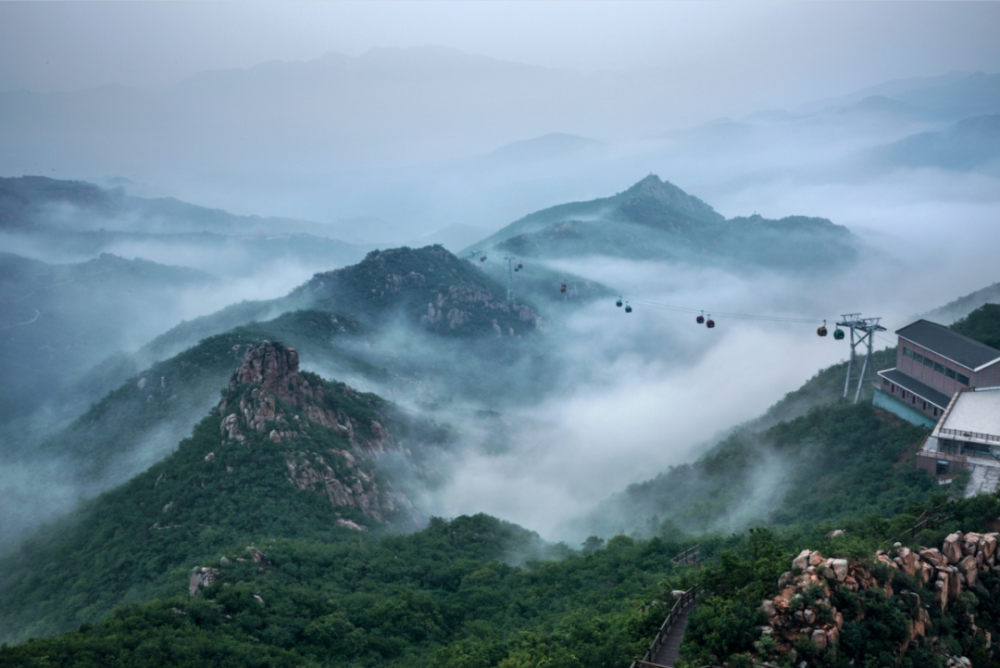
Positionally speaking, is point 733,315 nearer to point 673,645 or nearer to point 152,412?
point 152,412

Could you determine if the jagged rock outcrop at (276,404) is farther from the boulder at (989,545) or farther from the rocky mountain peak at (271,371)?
the boulder at (989,545)

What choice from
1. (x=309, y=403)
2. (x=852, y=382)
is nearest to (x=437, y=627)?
(x=309, y=403)

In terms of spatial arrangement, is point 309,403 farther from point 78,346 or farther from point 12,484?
point 78,346

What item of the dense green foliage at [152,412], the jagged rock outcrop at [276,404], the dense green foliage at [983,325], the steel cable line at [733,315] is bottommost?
the dense green foliage at [983,325]

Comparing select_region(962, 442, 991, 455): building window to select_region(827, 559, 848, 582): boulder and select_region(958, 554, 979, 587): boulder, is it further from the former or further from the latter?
select_region(827, 559, 848, 582): boulder

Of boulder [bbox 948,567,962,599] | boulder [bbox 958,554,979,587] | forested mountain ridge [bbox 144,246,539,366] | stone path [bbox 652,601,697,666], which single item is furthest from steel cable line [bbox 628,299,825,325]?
stone path [bbox 652,601,697,666]

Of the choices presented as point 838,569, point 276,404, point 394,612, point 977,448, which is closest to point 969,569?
point 838,569

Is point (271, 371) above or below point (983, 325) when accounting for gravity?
above

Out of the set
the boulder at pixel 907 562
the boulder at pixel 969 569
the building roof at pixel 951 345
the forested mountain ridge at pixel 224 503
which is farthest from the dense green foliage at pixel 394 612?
the building roof at pixel 951 345
